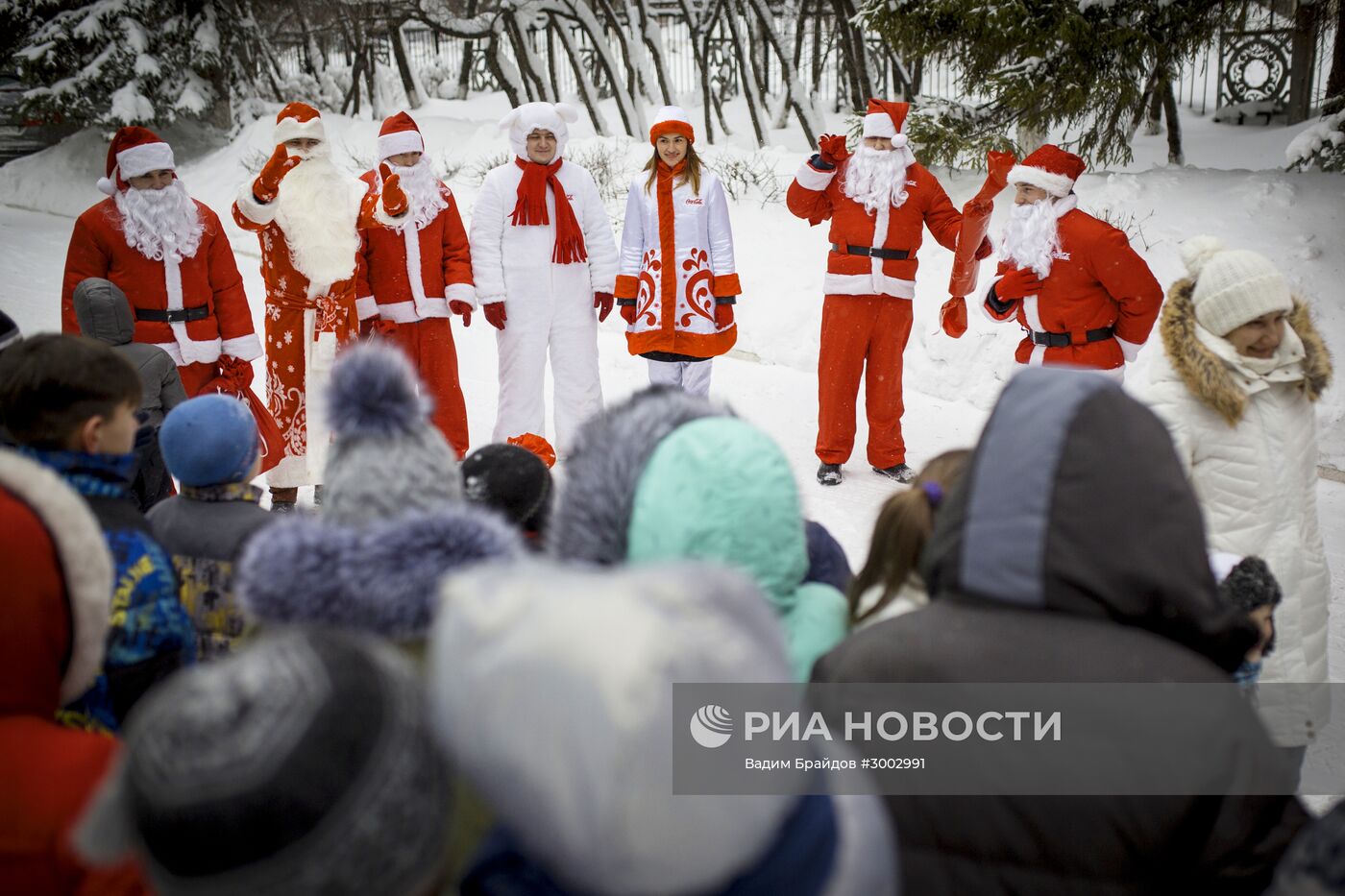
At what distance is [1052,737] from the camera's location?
1.34 metres

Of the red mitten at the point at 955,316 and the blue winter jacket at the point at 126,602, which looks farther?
the red mitten at the point at 955,316

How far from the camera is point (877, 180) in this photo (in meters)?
5.46

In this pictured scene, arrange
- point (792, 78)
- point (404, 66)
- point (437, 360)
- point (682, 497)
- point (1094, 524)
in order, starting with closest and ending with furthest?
point (1094, 524), point (682, 497), point (437, 360), point (792, 78), point (404, 66)

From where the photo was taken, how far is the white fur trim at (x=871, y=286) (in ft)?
18.0

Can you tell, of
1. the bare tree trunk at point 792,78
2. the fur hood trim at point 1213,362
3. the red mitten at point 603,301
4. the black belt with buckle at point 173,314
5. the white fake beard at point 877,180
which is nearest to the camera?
the fur hood trim at point 1213,362

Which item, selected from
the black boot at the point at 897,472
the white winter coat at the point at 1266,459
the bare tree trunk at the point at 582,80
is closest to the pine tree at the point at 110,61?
the bare tree trunk at the point at 582,80

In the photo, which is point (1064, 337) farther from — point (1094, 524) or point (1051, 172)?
point (1094, 524)

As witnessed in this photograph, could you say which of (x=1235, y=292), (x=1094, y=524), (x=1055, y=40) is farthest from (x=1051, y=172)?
(x=1094, y=524)

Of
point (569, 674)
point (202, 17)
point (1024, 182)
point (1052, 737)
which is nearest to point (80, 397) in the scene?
point (569, 674)

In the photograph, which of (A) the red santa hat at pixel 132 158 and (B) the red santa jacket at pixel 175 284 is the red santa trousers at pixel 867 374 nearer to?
(B) the red santa jacket at pixel 175 284

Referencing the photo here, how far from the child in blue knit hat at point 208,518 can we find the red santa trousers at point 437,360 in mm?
2863

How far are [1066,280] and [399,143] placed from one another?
331cm

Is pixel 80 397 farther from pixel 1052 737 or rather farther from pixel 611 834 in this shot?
pixel 1052 737

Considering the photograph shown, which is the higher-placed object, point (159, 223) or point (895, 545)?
point (159, 223)
